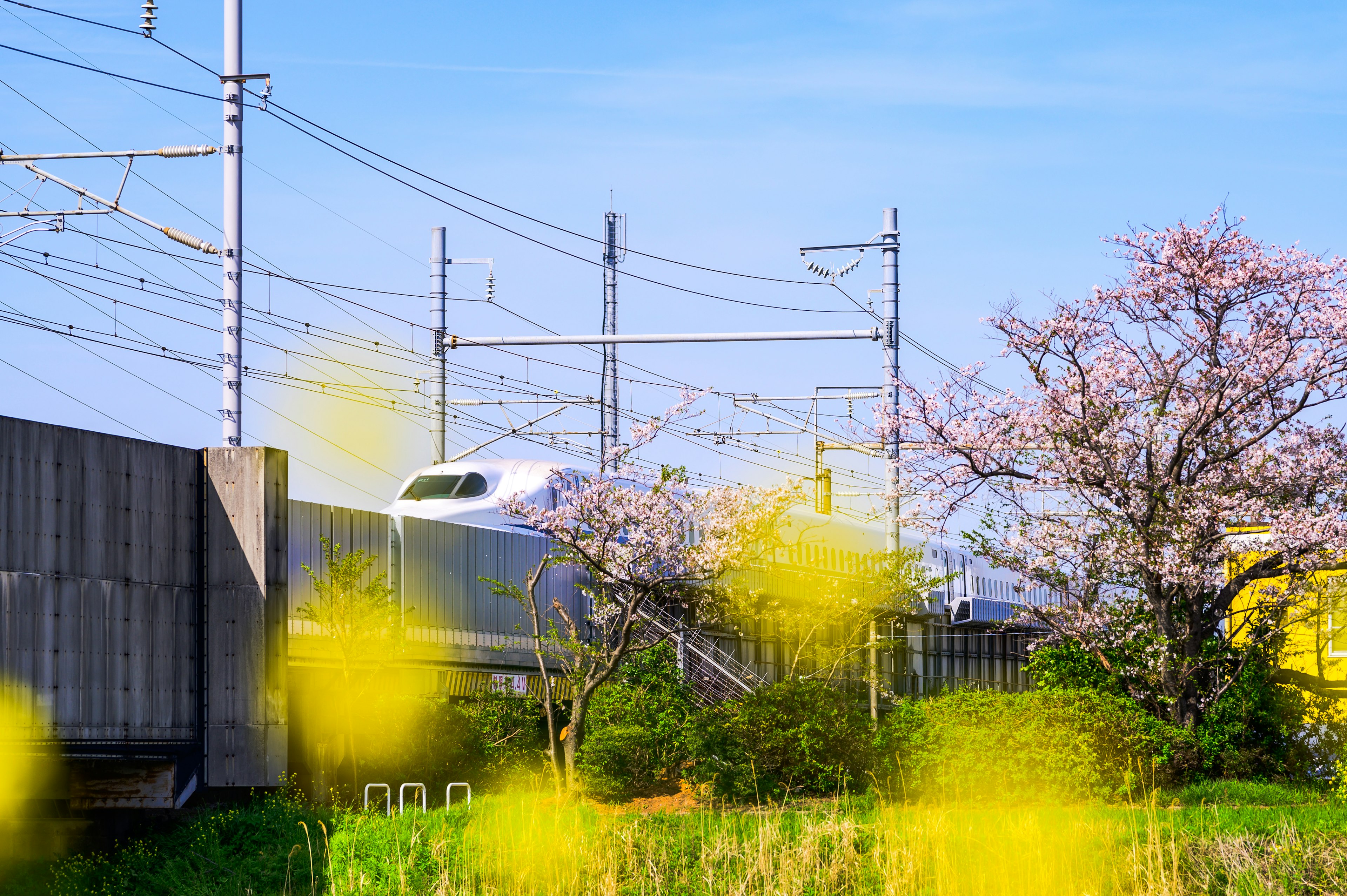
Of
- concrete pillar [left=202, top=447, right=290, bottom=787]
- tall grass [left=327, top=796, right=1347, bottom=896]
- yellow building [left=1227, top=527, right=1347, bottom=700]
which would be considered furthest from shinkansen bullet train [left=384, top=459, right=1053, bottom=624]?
tall grass [left=327, top=796, right=1347, bottom=896]

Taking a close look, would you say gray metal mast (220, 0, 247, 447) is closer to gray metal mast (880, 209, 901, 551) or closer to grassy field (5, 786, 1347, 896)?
grassy field (5, 786, 1347, 896)

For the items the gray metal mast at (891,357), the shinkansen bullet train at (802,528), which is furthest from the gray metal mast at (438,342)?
the gray metal mast at (891,357)

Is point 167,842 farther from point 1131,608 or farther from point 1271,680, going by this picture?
point 1271,680

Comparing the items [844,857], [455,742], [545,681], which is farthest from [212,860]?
[545,681]

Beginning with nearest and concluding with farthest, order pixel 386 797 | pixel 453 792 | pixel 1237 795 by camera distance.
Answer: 1. pixel 1237 795
2. pixel 386 797
3. pixel 453 792

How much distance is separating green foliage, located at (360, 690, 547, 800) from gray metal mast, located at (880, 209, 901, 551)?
6.91 metres

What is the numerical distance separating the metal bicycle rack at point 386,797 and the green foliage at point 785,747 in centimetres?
460

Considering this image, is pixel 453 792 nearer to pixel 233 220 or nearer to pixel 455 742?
pixel 455 742

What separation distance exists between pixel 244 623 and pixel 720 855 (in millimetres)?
5890

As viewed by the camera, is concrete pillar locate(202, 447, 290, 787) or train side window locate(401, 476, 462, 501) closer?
concrete pillar locate(202, 447, 290, 787)

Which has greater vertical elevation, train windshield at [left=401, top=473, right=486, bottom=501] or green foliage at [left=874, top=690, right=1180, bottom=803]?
train windshield at [left=401, top=473, right=486, bottom=501]

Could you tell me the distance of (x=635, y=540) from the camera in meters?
24.7

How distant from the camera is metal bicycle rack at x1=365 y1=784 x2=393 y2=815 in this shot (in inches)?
714

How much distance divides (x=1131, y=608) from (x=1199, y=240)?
594 centimetres
